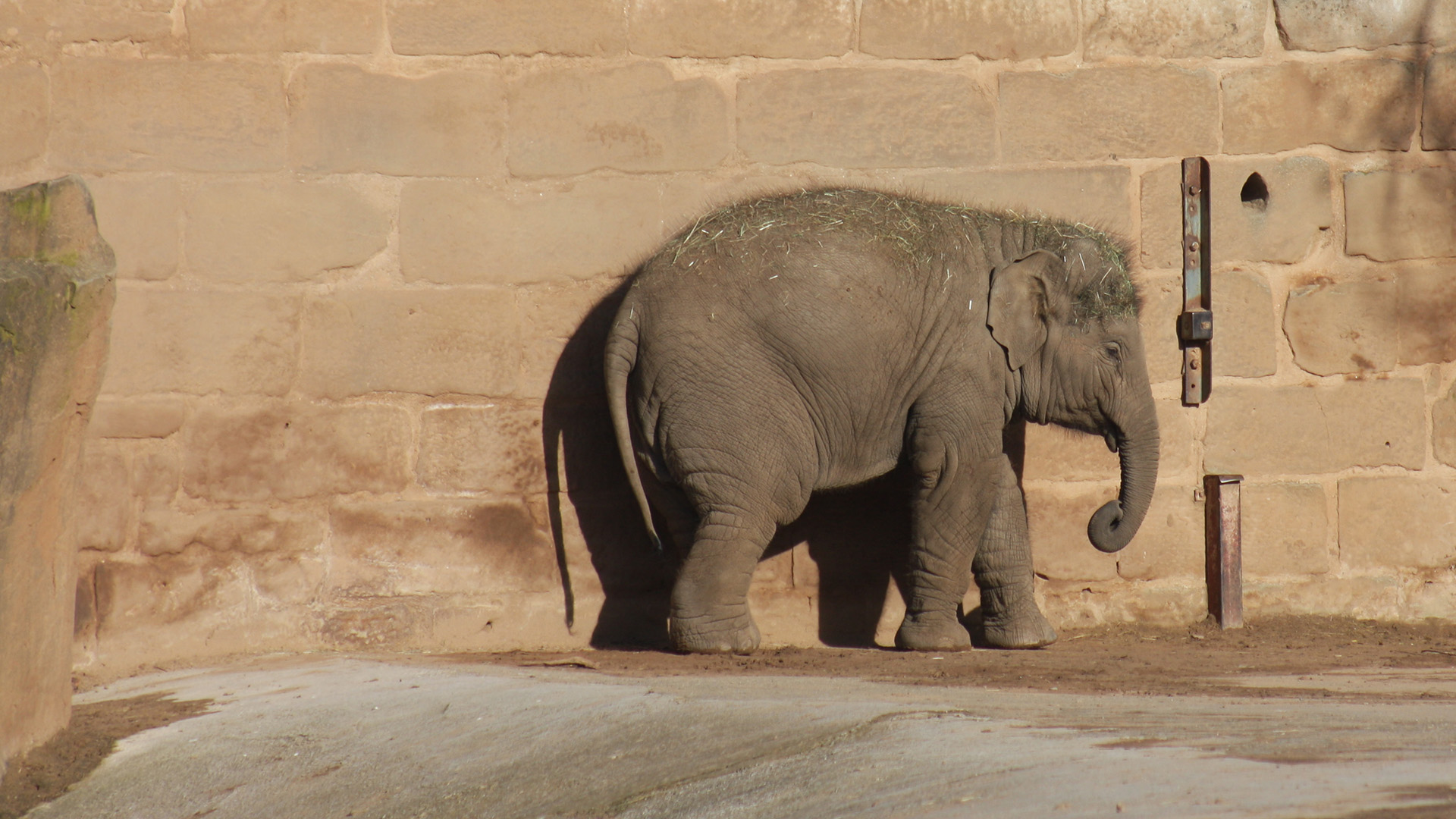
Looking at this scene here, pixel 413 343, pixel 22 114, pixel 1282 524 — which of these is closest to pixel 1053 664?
pixel 1282 524

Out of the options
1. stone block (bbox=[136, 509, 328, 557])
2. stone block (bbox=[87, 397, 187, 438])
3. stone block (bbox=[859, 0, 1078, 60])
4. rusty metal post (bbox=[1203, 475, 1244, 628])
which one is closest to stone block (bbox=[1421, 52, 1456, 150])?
stone block (bbox=[859, 0, 1078, 60])

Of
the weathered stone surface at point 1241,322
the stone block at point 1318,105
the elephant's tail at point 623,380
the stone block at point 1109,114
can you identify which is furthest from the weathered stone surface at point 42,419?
the stone block at point 1318,105

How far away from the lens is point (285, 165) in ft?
16.9

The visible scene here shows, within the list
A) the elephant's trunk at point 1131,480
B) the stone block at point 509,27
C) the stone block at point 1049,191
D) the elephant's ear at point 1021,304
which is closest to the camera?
the elephant's ear at point 1021,304

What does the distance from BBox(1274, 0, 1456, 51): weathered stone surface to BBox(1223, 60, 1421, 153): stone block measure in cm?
10

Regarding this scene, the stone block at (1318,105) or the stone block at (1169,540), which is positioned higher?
the stone block at (1318,105)

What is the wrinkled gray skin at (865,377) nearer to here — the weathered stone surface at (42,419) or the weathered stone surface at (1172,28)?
the weathered stone surface at (1172,28)

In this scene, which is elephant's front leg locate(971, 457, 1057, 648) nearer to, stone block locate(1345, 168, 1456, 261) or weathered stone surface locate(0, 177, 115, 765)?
stone block locate(1345, 168, 1456, 261)

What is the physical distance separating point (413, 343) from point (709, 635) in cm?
174

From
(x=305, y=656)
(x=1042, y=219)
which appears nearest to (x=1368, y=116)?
(x=1042, y=219)

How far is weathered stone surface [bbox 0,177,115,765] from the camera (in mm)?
3248

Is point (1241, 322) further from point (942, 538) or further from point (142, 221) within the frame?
point (142, 221)

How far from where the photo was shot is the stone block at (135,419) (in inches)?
199

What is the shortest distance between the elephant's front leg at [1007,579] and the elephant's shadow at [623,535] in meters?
0.37
